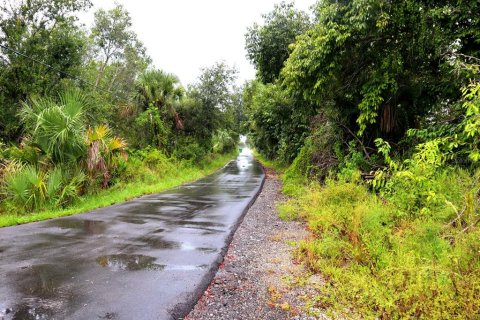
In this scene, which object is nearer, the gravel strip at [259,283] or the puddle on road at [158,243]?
the gravel strip at [259,283]

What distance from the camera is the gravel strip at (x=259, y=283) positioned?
3765mm

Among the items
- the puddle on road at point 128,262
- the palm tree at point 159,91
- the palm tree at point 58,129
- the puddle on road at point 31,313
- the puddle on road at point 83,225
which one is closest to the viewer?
the puddle on road at point 31,313

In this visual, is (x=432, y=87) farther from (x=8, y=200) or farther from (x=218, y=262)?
(x=8, y=200)

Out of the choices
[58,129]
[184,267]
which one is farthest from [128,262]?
[58,129]

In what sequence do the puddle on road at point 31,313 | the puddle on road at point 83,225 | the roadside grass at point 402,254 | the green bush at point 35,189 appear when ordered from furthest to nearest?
the green bush at point 35,189, the puddle on road at point 83,225, the puddle on road at point 31,313, the roadside grass at point 402,254

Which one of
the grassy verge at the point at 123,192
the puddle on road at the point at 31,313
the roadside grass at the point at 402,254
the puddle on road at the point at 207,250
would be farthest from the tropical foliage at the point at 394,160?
the grassy verge at the point at 123,192

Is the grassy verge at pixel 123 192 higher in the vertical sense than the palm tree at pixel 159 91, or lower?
lower

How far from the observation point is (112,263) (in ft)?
16.4

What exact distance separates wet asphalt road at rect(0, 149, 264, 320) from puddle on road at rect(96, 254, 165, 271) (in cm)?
1

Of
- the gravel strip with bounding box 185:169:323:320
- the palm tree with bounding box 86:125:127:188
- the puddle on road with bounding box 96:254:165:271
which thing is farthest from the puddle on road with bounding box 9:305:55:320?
the palm tree with bounding box 86:125:127:188

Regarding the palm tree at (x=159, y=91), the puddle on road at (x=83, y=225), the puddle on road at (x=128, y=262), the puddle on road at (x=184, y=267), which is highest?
the palm tree at (x=159, y=91)

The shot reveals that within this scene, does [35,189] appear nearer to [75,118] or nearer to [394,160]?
[75,118]

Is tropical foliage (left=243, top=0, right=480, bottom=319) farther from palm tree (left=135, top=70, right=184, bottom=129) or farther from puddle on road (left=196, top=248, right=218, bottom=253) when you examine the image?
palm tree (left=135, top=70, right=184, bottom=129)

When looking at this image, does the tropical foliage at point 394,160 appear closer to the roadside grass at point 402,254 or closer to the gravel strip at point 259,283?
the roadside grass at point 402,254
